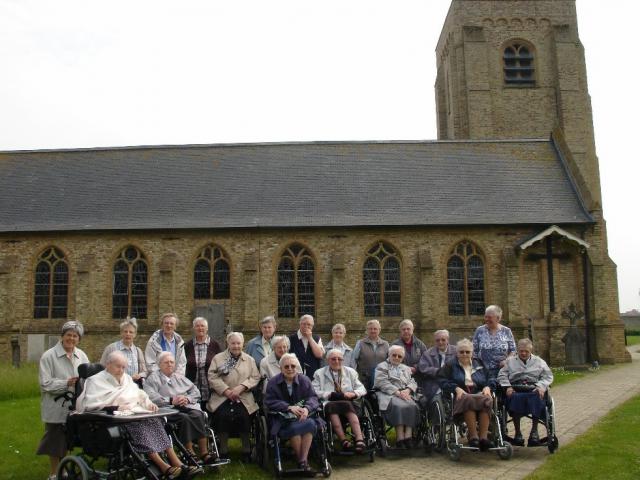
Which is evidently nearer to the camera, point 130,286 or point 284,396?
point 284,396

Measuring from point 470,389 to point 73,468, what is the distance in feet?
18.5

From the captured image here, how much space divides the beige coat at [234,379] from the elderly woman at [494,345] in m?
3.57

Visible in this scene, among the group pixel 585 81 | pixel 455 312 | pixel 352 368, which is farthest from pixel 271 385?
pixel 585 81

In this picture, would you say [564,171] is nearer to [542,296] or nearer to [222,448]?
[542,296]

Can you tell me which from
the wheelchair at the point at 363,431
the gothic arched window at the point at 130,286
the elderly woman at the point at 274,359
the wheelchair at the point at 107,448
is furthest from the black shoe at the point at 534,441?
the gothic arched window at the point at 130,286

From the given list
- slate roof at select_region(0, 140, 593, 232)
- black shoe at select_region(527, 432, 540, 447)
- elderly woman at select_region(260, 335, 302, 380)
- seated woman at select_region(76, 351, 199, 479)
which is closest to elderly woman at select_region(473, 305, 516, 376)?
black shoe at select_region(527, 432, 540, 447)

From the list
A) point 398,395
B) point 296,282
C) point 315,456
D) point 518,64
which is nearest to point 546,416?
point 398,395

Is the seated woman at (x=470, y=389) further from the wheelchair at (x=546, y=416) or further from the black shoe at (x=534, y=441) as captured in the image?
the black shoe at (x=534, y=441)

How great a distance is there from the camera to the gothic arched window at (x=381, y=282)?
941 inches

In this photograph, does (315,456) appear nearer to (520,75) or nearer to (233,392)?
(233,392)

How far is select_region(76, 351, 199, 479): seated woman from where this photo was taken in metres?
7.57

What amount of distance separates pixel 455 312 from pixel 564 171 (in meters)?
8.07

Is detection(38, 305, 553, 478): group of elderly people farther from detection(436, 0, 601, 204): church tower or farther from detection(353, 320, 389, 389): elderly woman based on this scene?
detection(436, 0, 601, 204): church tower

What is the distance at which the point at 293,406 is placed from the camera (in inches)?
341
